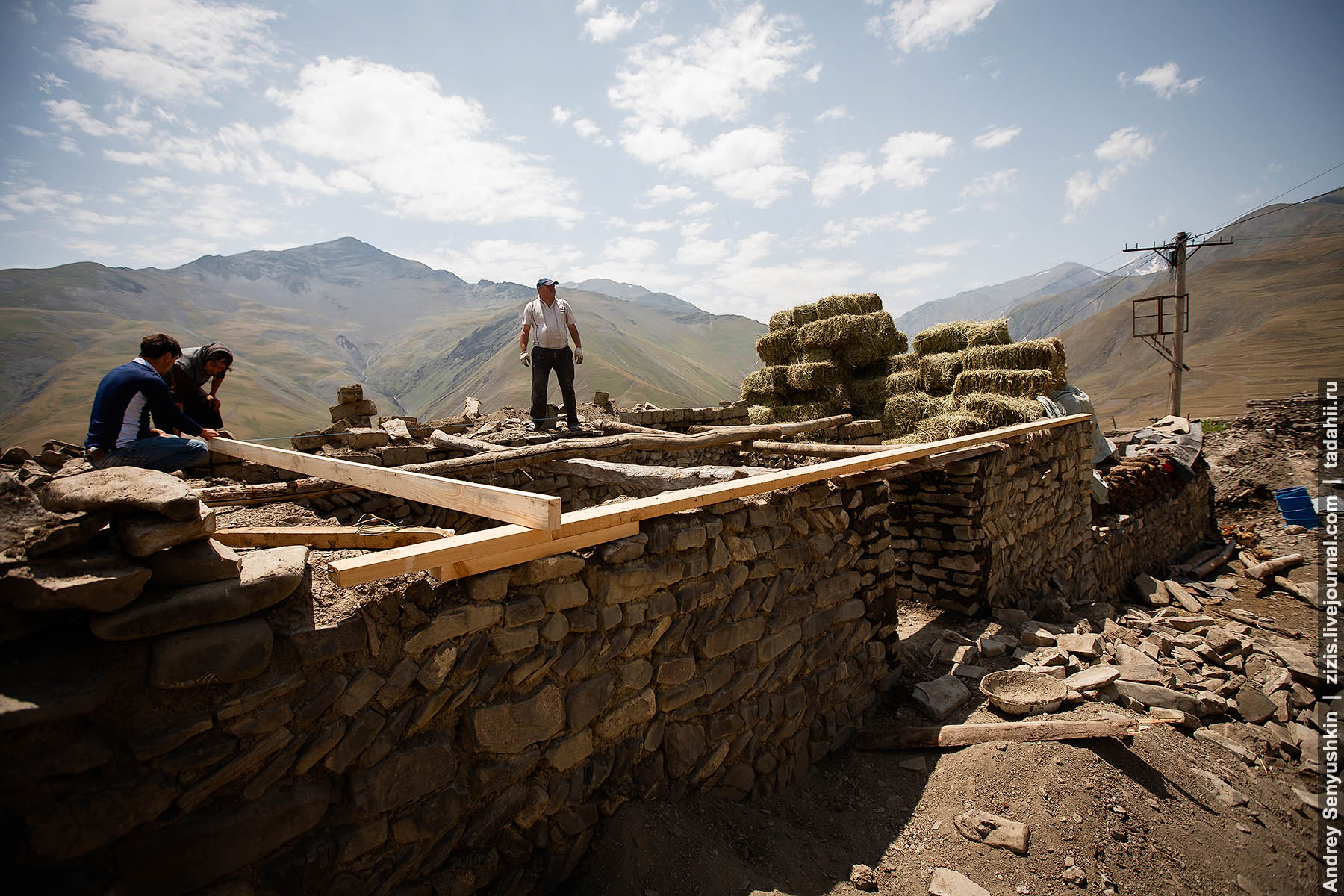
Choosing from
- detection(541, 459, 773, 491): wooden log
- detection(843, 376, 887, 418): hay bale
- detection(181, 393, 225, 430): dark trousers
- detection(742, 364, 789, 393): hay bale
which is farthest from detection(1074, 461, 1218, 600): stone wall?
detection(181, 393, 225, 430): dark trousers

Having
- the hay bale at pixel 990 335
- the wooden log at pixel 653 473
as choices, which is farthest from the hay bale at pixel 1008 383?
the wooden log at pixel 653 473

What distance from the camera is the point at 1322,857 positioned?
147 inches

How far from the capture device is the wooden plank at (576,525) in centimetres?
218

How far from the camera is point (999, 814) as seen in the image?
3371mm

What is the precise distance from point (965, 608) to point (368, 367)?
9909 centimetres

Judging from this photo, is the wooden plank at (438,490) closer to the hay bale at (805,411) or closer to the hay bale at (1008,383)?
the hay bale at (805,411)

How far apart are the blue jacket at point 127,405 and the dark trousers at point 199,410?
143 cm

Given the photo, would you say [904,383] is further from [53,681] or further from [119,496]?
[53,681]

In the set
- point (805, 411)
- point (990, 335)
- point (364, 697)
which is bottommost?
point (364, 697)

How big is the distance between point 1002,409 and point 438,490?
974cm

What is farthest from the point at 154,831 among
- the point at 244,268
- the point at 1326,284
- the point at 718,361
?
the point at 244,268

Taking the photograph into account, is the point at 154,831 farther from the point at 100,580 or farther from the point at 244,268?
the point at 244,268

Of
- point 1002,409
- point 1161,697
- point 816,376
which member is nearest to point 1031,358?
point 1002,409

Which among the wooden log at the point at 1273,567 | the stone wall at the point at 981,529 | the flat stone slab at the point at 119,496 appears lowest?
the wooden log at the point at 1273,567
